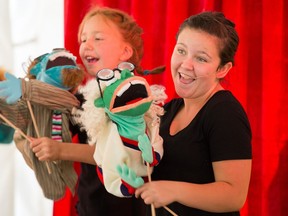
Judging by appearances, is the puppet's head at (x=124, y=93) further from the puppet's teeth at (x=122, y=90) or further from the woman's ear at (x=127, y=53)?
the woman's ear at (x=127, y=53)

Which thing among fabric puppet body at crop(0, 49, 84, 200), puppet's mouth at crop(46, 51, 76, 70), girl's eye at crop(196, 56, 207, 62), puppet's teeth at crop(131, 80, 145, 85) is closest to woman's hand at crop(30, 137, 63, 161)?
fabric puppet body at crop(0, 49, 84, 200)

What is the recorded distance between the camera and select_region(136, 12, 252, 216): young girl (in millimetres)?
868

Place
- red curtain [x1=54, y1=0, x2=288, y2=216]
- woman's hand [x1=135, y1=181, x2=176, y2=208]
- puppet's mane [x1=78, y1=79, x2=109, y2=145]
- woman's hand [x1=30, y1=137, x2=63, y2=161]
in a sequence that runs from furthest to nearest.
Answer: red curtain [x1=54, y1=0, x2=288, y2=216] < woman's hand [x1=30, y1=137, x2=63, y2=161] < puppet's mane [x1=78, y1=79, x2=109, y2=145] < woman's hand [x1=135, y1=181, x2=176, y2=208]

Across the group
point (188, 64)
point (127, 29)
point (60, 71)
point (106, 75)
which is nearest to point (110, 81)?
point (106, 75)

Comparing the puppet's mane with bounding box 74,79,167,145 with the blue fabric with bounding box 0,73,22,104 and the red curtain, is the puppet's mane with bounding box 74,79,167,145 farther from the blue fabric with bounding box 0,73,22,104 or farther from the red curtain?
the red curtain

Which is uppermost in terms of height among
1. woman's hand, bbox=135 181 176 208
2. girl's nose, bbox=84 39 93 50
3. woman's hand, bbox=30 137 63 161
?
girl's nose, bbox=84 39 93 50

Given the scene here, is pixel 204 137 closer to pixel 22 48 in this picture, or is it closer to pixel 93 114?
pixel 93 114

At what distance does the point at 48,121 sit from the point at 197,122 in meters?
0.44

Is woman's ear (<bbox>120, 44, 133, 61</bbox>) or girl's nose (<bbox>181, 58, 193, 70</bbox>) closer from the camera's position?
girl's nose (<bbox>181, 58, 193, 70</bbox>)

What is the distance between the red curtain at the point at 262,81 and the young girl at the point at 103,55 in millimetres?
413

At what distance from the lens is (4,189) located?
1.91 meters

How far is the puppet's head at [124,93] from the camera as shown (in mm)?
901

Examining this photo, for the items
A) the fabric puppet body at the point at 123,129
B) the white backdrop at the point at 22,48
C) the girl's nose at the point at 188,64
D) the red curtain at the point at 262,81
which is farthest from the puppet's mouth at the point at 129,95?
the white backdrop at the point at 22,48

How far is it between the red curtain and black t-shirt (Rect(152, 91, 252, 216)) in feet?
2.25
